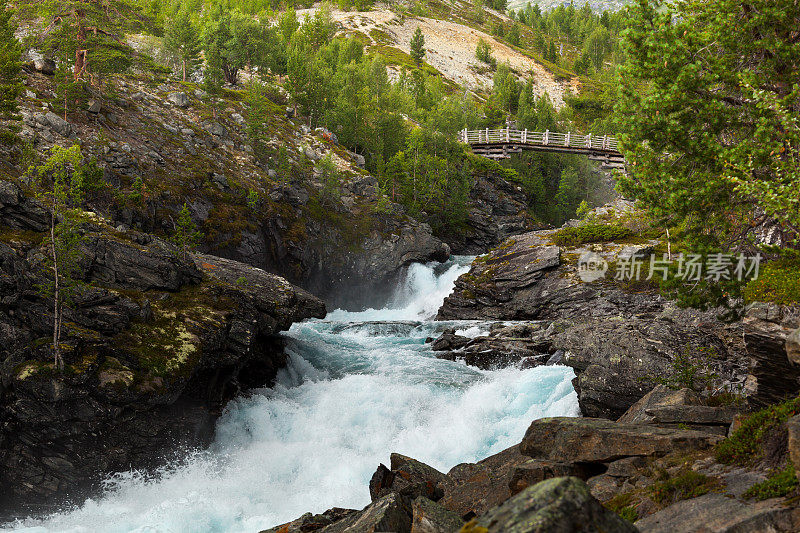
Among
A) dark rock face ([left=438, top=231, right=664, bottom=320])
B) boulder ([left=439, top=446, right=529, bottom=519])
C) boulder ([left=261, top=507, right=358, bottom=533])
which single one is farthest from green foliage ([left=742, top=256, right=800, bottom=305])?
dark rock face ([left=438, top=231, right=664, bottom=320])

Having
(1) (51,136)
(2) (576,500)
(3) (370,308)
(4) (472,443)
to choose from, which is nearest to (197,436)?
(4) (472,443)

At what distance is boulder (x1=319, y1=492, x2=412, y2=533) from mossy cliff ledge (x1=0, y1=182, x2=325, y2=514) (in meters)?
10.4

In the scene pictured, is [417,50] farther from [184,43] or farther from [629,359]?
[629,359]

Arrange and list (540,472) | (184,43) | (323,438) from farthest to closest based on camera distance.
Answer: (184,43), (323,438), (540,472)

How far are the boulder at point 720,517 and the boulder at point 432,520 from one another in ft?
11.1

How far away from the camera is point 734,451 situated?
946cm

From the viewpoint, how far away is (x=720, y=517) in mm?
7480

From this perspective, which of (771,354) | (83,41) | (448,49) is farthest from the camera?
(448,49)

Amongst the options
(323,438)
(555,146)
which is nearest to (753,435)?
(323,438)

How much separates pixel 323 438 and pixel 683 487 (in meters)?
15.1

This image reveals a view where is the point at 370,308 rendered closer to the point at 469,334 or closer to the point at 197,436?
the point at 469,334

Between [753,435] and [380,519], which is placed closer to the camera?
[753,435]

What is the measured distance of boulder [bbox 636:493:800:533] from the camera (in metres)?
6.96

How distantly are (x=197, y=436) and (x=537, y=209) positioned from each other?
80.5 meters
